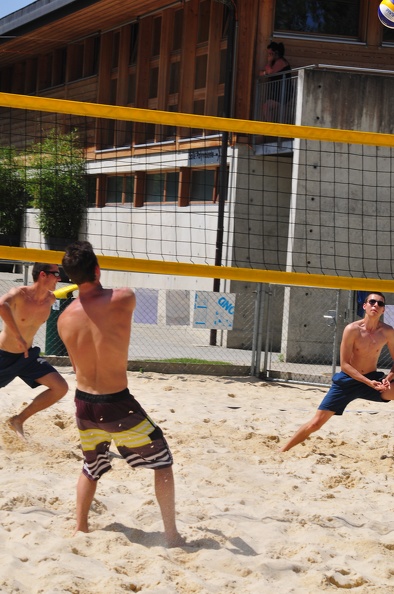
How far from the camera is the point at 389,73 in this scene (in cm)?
1428

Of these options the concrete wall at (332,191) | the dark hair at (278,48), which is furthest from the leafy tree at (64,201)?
the concrete wall at (332,191)

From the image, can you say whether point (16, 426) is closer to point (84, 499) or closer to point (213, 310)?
point (84, 499)

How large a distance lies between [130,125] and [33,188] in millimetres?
4508

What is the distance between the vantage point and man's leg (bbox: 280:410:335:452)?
700 centimetres

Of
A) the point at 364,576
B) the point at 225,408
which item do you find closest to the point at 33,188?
the point at 225,408

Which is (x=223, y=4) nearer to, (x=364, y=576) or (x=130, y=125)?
(x=130, y=125)

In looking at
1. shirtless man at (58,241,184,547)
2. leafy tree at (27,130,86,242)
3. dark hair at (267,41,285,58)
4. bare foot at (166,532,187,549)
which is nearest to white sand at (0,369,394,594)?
bare foot at (166,532,187,549)

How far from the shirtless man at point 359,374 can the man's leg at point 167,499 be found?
103 inches

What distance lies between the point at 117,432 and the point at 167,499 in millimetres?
428

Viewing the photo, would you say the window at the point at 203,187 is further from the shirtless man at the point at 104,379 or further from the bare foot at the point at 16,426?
the shirtless man at the point at 104,379

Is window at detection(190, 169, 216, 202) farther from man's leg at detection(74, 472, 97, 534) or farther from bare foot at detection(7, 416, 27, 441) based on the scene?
man's leg at detection(74, 472, 97, 534)

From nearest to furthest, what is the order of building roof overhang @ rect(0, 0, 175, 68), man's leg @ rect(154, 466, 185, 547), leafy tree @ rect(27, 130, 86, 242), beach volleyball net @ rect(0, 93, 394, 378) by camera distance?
1. man's leg @ rect(154, 466, 185, 547)
2. beach volleyball net @ rect(0, 93, 394, 378)
3. building roof overhang @ rect(0, 0, 175, 68)
4. leafy tree @ rect(27, 130, 86, 242)

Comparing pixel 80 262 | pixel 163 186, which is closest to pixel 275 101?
pixel 163 186

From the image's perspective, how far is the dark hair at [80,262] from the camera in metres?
4.44
